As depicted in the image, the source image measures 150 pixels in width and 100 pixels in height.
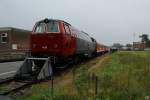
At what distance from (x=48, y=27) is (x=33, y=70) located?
2.83 metres

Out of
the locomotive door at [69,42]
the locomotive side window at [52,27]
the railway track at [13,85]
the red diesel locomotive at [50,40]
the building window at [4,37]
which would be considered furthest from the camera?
the building window at [4,37]

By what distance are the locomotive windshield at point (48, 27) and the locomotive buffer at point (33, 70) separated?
82.0 inches

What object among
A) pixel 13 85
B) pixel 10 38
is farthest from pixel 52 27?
pixel 10 38

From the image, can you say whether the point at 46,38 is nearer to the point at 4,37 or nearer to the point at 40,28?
the point at 40,28

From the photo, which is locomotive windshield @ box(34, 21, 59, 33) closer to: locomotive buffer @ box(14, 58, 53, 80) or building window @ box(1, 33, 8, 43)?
locomotive buffer @ box(14, 58, 53, 80)

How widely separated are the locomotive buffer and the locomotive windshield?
2.08 m

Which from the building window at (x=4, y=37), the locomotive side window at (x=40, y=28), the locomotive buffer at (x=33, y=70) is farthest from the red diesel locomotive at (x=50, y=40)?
the building window at (x=4, y=37)

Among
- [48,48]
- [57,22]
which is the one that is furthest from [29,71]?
[57,22]

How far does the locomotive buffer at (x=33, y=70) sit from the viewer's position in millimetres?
15502

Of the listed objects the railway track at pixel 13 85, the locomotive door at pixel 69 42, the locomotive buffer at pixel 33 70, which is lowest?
the railway track at pixel 13 85

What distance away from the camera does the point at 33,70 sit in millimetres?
17234

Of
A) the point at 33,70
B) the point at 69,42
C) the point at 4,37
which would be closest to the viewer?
the point at 33,70

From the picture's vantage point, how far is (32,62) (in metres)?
17.2

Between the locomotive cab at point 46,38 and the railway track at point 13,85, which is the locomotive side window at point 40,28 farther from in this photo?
the railway track at point 13,85
